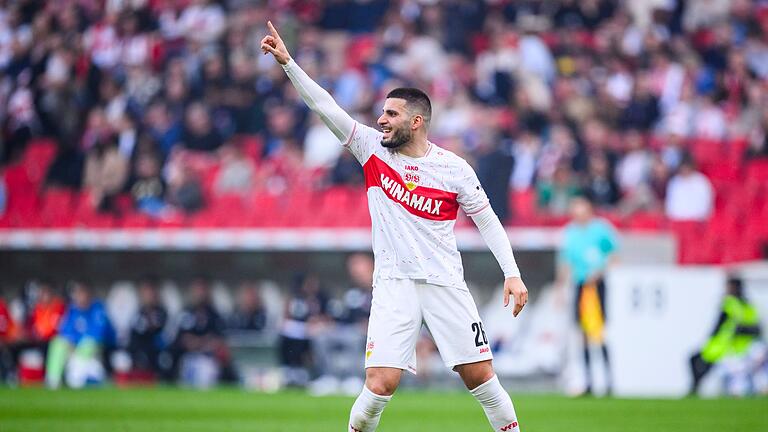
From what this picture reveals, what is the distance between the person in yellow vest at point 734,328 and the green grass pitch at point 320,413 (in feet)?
5.26

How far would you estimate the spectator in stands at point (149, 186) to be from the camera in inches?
792

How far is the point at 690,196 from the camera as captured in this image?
56.4 feet

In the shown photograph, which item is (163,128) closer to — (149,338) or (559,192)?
(149,338)

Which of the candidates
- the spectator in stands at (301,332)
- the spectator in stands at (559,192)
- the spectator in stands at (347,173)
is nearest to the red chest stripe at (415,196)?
the spectator in stands at (559,192)

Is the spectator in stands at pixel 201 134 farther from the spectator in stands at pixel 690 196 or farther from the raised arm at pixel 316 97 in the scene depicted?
the raised arm at pixel 316 97

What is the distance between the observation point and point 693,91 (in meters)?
19.2

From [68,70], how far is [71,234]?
4986 millimetres

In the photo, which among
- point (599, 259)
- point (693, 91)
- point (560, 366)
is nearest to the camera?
point (599, 259)

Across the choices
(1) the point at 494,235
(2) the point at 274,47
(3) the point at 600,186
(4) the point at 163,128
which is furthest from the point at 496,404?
(4) the point at 163,128

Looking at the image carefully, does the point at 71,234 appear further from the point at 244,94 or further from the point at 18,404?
the point at 18,404

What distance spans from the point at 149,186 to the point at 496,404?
1383cm

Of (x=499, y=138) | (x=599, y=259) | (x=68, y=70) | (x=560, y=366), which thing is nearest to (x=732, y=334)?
(x=599, y=259)

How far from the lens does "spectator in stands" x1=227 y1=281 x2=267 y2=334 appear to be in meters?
19.5

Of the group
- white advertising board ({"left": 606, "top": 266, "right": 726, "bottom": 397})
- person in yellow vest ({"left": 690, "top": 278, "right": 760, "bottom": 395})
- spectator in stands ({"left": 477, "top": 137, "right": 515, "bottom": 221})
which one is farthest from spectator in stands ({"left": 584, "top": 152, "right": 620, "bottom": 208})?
person in yellow vest ({"left": 690, "top": 278, "right": 760, "bottom": 395})
